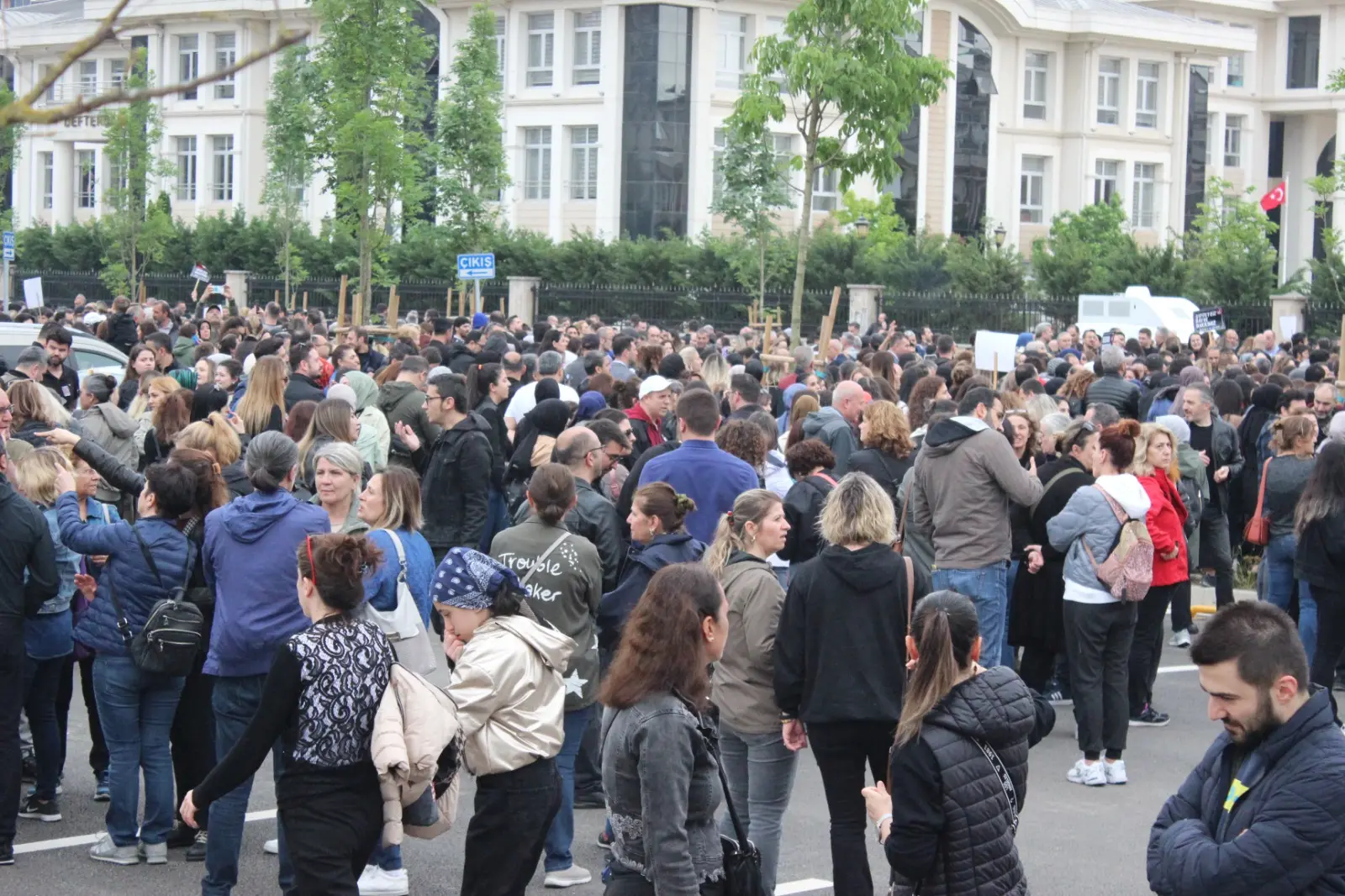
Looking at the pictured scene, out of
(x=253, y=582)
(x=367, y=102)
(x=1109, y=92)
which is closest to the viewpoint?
(x=253, y=582)

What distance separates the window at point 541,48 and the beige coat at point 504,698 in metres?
54.1

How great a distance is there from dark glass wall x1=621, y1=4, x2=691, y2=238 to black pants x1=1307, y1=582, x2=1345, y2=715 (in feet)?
149

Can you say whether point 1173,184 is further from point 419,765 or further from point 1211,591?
point 419,765

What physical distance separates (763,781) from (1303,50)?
262ft

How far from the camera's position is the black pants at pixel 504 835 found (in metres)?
5.63

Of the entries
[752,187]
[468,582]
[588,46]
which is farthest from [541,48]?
[468,582]

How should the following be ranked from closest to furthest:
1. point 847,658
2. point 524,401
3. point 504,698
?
point 504,698 → point 847,658 → point 524,401

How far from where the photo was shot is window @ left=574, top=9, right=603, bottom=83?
5725cm

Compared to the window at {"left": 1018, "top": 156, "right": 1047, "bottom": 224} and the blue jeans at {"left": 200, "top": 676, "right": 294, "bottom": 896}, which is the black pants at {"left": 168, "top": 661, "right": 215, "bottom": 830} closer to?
the blue jeans at {"left": 200, "top": 676, "right": 294, "bottom": 896}

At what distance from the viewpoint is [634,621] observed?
516 centimetres

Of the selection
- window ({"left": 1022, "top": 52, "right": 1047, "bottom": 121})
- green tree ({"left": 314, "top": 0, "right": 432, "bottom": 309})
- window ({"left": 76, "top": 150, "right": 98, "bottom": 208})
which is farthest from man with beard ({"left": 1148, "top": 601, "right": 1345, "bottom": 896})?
window ({"left": 76, "top": 150, "right": 98, "bottom": 208})

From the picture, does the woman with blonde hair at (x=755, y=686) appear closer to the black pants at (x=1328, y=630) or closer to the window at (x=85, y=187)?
the black pants at (x=1328, y=630)

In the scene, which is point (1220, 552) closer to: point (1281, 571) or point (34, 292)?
point (1281, 571)

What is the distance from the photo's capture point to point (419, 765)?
5.45 metres
